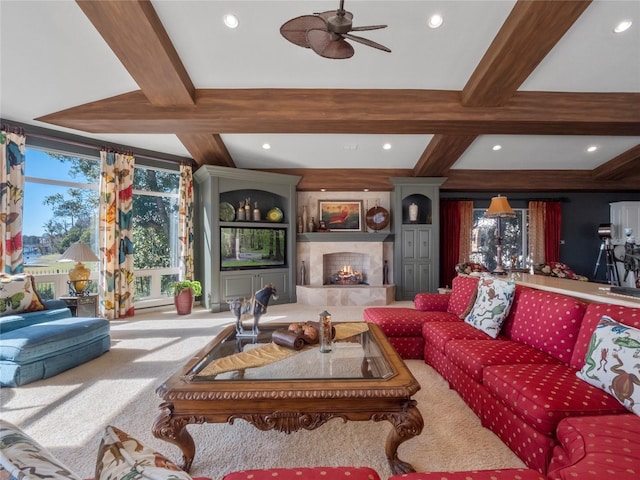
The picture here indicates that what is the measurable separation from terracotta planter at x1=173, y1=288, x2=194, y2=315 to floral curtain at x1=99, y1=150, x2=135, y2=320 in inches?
26.9

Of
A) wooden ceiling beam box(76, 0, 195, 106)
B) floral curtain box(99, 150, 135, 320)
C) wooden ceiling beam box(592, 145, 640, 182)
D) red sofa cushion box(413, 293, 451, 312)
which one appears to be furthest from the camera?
wooden ceiling beam box(592, 145, 640, 182)

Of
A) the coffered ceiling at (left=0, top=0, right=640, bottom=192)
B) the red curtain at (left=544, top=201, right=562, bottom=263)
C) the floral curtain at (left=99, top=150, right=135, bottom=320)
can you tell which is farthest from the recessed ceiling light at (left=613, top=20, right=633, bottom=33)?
the floral curtain at (left=99, top=150, right=135, bottom=320)

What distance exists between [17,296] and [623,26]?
21.1 feet

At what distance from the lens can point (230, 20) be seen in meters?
2.77

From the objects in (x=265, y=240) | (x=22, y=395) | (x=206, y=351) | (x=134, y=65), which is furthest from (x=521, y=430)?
(x=265, y=240)

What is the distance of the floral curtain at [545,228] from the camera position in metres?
6.85

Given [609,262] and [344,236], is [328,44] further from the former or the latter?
[609,262]

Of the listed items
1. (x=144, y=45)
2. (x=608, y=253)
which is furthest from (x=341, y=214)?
(x=608, y=253)

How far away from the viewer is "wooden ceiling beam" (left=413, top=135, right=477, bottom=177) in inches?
193

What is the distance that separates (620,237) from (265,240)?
7689mm

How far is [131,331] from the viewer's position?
13.4 feet

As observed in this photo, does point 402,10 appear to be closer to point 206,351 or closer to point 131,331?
point 206,351

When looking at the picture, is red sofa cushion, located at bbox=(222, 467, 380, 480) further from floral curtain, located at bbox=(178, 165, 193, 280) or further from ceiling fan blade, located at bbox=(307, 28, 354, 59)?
floral curtain, located at bbox=(178, 165, 193, 280)

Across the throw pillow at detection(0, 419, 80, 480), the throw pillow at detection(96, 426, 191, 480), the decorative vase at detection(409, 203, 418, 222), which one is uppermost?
the decorative vase at detection(409, 203, 418, 222)
